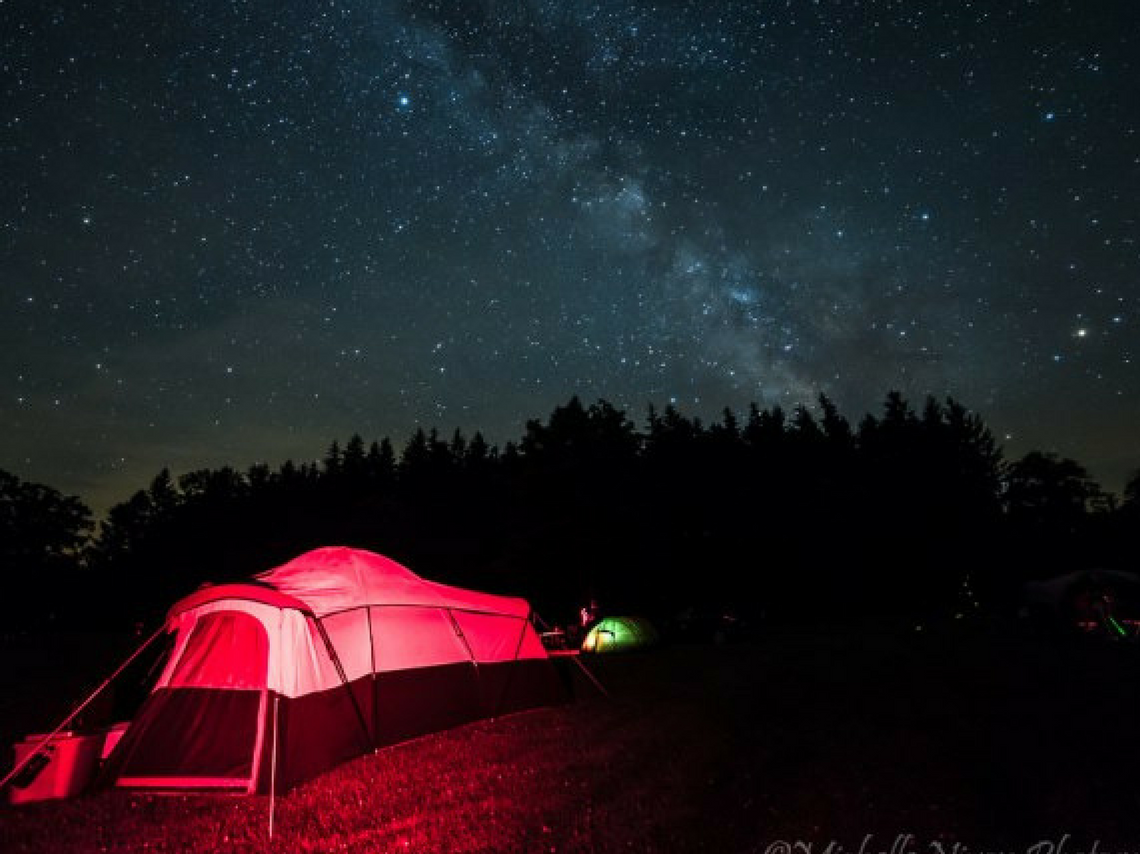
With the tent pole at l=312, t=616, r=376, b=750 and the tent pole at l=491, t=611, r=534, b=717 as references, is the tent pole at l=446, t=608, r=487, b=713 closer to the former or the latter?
the tent pole at l=491, t=611, r=534, b=717

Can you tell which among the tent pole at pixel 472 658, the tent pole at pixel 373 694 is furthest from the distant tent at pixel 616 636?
the tent pole at pixel 373 694

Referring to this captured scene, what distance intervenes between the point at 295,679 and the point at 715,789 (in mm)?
4641

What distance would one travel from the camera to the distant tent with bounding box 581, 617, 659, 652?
74.9 feet

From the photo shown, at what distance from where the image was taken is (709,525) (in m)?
49.1

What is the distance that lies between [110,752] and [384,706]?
2993mm

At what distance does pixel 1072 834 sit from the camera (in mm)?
5410

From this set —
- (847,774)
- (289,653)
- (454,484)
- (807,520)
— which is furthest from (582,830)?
(454,484)

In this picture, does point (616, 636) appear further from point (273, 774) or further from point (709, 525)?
point (709, 525)

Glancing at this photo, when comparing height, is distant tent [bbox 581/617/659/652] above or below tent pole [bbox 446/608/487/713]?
below

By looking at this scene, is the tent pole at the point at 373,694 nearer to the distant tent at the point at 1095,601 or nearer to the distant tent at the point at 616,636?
the distant tent at the point at 616,636

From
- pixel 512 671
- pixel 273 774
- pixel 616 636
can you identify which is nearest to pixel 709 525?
pixel 616 636

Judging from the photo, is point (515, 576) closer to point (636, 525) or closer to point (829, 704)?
point (636, 525)

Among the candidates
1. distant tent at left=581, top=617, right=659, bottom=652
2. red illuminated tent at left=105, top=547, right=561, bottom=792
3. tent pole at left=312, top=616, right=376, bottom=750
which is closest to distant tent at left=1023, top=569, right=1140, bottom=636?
distant tent at left=581, top=617, right=659, bottom=652

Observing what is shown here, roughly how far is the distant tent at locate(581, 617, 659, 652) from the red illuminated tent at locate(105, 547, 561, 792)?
1296cm
